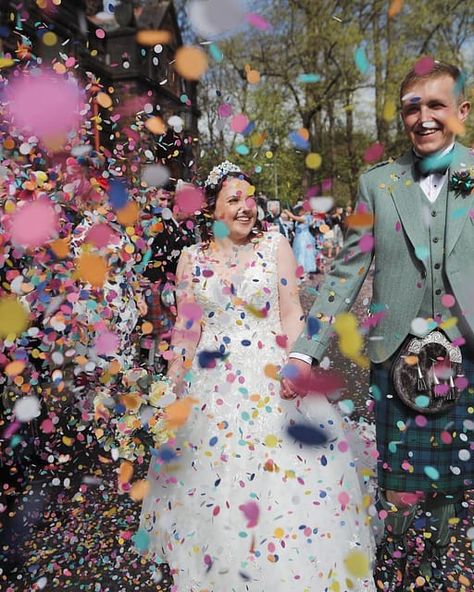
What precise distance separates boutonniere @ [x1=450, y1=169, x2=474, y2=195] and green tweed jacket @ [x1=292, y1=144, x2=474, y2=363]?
12mm

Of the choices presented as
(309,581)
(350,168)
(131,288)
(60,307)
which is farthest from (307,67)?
(309,581)

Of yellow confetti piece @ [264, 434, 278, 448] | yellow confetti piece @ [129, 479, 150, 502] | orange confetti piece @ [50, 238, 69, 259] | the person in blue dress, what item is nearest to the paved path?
yellow confetti piece @ [129, 479, 150, 502]

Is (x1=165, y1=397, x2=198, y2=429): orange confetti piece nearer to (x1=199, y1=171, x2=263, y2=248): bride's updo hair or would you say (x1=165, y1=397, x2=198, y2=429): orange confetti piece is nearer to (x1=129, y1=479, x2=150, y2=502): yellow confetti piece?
(x1=129, y1=479, x2=150, y2=502): yellow confetti piece

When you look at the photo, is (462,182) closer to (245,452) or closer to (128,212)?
(245,452)

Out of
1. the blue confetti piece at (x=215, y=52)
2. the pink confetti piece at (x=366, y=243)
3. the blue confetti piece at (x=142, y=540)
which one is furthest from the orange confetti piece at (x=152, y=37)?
the blue confetti piece at (x=142, y=540)

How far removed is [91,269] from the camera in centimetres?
267

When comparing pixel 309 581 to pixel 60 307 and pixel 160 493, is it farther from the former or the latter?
pixel 60 307

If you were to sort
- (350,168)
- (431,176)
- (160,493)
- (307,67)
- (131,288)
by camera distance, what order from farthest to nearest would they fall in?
(350,168) → (307,67) → (131,288) → (160,493) → (431,176)

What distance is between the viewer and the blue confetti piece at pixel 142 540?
8.78ft

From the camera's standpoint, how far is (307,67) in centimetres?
1414

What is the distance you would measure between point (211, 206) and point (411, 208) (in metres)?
1.04

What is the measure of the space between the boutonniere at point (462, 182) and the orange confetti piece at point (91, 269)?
5.00ft

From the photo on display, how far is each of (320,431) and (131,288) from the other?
1809 mm

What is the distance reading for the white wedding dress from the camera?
7.55 feet
